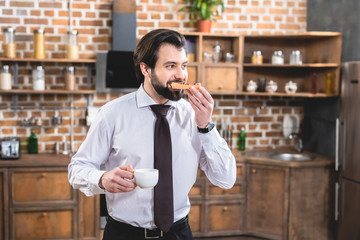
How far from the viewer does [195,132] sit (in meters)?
2.06

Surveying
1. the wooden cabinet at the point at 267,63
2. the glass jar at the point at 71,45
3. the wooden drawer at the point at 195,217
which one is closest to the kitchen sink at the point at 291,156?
the wooden cabinet at the point at 267,63

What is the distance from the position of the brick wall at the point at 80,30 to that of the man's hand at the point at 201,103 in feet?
8.94

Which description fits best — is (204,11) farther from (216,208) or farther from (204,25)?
(216,208)

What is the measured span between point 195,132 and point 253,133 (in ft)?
9.31

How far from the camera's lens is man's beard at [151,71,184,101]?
1.89 m

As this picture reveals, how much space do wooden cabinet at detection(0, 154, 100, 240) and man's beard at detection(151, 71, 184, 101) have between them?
2.23 m

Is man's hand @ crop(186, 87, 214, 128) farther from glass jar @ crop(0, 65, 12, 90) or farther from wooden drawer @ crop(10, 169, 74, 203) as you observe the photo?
glass jar @ crop(0, 65, 12, 90)

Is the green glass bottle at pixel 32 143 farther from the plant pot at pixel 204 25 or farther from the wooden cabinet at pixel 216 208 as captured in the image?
the plant pot at pixel 204 25

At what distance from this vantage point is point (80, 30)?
4.39 m

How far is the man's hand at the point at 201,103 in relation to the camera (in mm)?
1864

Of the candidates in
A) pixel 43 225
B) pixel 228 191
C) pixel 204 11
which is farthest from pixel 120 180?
pixel 204 11

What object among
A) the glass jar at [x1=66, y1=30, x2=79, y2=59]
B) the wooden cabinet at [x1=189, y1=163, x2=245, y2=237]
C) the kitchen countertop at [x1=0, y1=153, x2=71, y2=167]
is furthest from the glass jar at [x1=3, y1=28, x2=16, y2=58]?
the wooden cabinet at [x1=189, y1=163, x2=245, y2=237]

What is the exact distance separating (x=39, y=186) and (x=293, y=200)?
219cm

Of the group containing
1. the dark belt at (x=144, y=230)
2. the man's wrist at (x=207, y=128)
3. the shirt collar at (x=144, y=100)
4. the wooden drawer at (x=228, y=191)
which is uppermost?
the shirt collar at (x=144, y=100)
